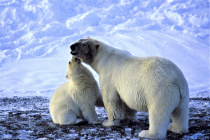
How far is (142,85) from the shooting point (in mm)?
4305

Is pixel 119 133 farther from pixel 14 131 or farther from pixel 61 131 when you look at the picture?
pixel 14 131

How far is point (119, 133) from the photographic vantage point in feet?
15.4

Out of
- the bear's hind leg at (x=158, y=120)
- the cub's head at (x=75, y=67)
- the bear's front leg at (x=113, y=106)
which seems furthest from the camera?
the cub's head at (x=75, y=67)

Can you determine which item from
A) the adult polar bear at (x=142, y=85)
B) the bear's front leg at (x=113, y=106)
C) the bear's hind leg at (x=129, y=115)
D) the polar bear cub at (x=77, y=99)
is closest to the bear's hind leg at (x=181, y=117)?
the adult polar bear at (x=142, y=85)

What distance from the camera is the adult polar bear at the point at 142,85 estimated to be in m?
4.11

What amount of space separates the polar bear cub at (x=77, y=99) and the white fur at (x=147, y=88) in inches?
23.6

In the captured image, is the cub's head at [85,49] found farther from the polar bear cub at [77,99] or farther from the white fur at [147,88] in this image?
the polar bear cub at [77,99]

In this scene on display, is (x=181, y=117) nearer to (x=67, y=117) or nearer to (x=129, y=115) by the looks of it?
(x=129, y=115)

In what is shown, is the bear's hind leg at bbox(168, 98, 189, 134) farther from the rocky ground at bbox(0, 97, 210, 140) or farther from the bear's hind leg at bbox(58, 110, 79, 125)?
the bear's hind leg at bbox(58, 110, 79, 125)

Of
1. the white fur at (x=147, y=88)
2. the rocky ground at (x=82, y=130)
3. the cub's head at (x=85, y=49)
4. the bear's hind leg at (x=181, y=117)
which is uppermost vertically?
the cub's head at (x=85, y=49)

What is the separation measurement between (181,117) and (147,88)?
Result: 866mm

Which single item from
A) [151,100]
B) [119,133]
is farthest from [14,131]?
[151,100]

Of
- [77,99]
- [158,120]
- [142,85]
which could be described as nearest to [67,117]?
[77,99]

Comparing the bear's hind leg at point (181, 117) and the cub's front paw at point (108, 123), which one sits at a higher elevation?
the bear's hind leg at point (181, 117)
